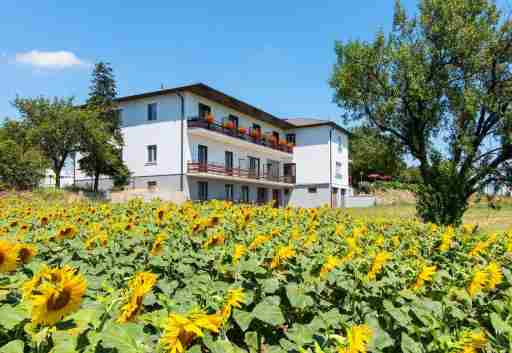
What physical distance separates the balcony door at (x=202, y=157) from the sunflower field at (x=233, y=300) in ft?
77.8

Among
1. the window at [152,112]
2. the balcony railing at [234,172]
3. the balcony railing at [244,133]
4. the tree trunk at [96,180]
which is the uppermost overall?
the window at [152,112]

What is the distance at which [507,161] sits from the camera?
14.9 meters

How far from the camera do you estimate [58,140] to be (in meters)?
23.8

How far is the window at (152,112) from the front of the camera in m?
Answer: 26.7

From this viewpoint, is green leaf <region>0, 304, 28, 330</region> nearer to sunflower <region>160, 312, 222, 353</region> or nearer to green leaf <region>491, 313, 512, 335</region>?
sunflower <region>160, 312, 222, 353</region>

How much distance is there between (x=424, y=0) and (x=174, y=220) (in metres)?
15.0

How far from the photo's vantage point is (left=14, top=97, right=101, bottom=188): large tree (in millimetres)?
23500

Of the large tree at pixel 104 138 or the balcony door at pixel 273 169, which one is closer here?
the large tree at pixel 104 138

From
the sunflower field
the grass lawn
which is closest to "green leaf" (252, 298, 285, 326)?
the sunflower field

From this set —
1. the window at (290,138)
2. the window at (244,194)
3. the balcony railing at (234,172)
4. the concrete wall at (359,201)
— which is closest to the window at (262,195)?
the balcony railing at (234,172)

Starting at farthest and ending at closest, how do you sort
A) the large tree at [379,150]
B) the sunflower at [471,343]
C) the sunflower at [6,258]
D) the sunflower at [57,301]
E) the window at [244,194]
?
the window at [244,194] → the large tree at [379,150] → the sunflower at [6,258] → the sunflower at [471,343] → the sunflower at [57,301]

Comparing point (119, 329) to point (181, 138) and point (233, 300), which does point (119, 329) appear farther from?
point (181, 138)

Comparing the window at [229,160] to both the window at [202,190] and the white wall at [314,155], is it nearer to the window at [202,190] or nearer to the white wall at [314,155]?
the window at [202,190]

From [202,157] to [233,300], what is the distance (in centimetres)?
2679
